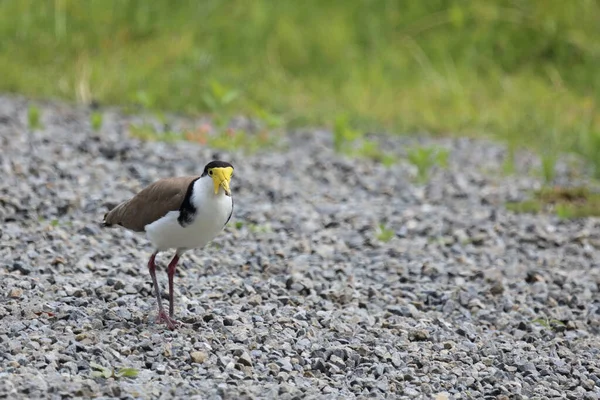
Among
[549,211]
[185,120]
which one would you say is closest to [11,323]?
[549,211]

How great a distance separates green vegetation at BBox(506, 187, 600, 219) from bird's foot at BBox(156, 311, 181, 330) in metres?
4.05

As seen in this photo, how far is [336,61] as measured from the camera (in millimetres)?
12438

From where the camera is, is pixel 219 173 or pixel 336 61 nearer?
pixel 219 173

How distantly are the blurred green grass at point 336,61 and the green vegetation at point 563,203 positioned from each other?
103cm

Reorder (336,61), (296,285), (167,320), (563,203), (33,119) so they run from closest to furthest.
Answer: (167,320), (296,285), (563,203), (33,119), (336,61)

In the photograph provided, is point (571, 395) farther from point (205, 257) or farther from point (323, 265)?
point (205, 257)

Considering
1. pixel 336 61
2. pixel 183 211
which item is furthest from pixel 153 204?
pixel 336 61

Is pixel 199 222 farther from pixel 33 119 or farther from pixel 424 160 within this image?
pixel 33 119

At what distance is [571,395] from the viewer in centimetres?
454

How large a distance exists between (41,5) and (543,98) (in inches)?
232

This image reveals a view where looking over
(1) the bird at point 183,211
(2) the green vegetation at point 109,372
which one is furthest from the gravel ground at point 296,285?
(1) the bird at point 183,211

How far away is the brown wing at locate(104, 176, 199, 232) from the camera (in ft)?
15.2

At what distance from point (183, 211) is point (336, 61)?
26.6 feet

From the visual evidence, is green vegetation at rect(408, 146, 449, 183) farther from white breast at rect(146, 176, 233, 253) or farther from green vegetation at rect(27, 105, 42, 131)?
white breast at rect(146, 176, 233, 253)
